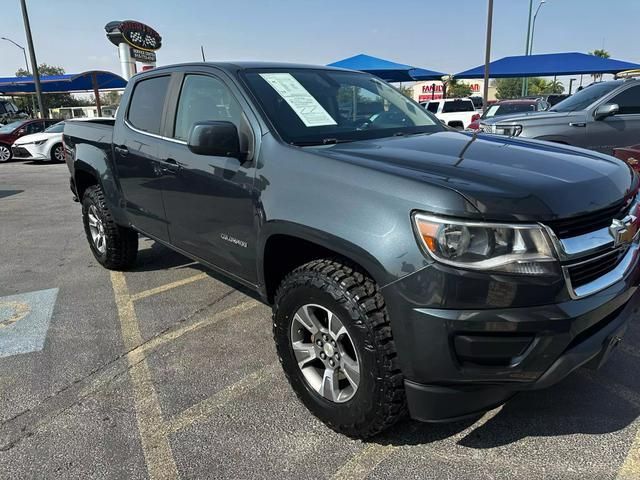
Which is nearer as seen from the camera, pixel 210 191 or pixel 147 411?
pixel 147 411

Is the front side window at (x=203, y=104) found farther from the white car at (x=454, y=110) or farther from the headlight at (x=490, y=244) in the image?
the white car at (x=454, y=110)

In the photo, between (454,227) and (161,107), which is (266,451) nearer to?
(454,227)

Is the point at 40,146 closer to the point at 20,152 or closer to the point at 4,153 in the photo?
the point at 20,152

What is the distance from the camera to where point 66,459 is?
2.30 metres

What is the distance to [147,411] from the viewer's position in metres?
2.67

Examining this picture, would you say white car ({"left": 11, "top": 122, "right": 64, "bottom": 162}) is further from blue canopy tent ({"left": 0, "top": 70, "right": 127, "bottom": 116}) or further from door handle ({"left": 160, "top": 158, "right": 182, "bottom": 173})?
door handle ({"left": 160, "top": 158, "right": 182, "bottom": 173})

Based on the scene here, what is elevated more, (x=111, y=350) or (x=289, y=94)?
(x=289, y=94)

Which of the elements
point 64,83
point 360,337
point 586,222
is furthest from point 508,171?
point 64,83

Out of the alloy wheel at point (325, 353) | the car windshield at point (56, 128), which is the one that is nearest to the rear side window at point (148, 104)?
the alloy wheel at point (325, 353)

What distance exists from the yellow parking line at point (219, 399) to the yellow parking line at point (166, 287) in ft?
5.69

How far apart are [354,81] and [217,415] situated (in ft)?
7.80

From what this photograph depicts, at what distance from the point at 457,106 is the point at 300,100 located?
1669cm

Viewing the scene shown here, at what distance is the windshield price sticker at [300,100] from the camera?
285cm

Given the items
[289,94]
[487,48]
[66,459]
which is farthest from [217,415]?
[487,48]
